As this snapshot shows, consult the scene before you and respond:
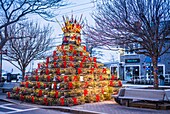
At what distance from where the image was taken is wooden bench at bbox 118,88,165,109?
10273 mm

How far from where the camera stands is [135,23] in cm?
1096

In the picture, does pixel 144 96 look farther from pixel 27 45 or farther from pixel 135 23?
pixel 27 45

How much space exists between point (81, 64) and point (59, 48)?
1.78 meters

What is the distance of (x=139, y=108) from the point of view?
10664mm

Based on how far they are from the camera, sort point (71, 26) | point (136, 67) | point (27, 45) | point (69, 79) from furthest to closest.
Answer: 1. point (136, 67)
2. point (27, 45)
3. point (71, 26)
4. point (69, 79)

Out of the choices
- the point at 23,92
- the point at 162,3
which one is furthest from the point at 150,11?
the point at 23,92

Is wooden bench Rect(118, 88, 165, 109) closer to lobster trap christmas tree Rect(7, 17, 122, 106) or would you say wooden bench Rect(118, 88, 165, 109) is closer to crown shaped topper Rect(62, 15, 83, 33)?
lobster trap christmas tree Rect(7, 17, 122, 106)

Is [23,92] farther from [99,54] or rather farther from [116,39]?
[99,54]

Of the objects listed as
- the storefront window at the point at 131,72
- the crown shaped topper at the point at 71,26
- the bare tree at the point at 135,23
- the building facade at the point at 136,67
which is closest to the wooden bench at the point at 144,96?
the bare tree at the point at 135,23

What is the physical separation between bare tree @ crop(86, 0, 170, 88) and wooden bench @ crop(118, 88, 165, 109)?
5.42 ft

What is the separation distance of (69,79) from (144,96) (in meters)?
3.75

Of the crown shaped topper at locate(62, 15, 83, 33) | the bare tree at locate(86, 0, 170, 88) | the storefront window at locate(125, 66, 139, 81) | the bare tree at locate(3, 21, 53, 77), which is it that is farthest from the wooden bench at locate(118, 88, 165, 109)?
the storefront window at locate(125, 66, 139, 81)

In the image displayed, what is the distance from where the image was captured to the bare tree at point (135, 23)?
35.9 feet

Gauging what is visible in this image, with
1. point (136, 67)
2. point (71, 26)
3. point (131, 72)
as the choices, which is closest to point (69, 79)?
point (71, 26)
